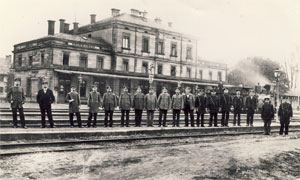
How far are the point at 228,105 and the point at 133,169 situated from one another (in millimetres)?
9894

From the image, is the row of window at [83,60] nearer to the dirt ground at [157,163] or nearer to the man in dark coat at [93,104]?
the man in dark coat at [93,104]

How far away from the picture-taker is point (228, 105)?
16109 mm

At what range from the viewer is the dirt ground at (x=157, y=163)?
6.65 metres

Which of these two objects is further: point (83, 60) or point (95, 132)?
point (83, 60)

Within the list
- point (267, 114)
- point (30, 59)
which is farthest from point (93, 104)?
point (30, 59)

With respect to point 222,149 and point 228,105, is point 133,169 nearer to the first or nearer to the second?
point 222,149

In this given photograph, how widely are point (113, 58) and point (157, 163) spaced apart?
32238 millimetres

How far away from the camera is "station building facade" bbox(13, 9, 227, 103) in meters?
33.3

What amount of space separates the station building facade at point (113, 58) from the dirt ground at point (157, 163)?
20.7m

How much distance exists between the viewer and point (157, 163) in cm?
768

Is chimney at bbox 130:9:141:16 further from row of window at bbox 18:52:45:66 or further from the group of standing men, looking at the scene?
the group of standing men

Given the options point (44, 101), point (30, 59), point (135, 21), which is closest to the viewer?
point (44, 101)

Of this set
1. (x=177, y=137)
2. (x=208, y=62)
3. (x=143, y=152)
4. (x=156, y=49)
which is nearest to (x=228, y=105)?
(x=177, y=137)

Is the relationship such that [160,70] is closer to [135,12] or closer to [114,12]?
[135,12]
